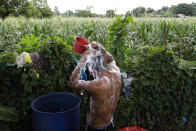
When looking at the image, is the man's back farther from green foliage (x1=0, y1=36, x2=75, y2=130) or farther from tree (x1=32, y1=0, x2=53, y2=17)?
tree (x1=32, y1=0, x2=53, y2=17)

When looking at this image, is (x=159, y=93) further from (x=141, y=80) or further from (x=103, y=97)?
(x=103, y=97)

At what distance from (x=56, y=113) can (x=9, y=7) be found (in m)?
40.6

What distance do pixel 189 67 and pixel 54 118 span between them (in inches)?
89.7

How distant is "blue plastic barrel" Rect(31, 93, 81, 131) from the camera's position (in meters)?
1.83

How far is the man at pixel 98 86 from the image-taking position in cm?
201

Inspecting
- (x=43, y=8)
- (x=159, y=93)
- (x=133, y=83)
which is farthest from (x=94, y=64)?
(x=43, y=8)

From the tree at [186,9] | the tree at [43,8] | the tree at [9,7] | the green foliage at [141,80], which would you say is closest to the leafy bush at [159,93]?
the green foliage at [141,80]

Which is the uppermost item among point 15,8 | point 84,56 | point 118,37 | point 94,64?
point 15,8

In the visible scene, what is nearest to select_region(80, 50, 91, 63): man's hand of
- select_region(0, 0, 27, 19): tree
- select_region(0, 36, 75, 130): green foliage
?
select_region(0, 36, 75, 130): green foliage

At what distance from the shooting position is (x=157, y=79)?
292 centimetres

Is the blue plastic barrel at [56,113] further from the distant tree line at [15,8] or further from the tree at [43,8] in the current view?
the tree at [43,8]

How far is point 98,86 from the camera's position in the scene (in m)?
2.00

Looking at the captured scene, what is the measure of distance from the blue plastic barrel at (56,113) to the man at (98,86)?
209 mm

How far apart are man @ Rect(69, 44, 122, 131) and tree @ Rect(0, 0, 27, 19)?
124ft
